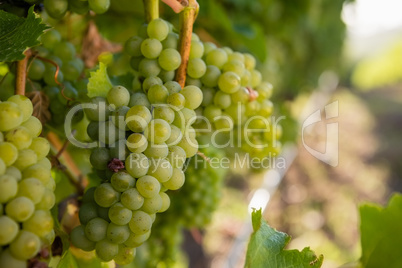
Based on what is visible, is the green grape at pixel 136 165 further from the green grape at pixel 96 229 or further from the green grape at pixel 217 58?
the green grape at pixel 217 58

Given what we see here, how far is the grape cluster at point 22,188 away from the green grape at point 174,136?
14 centimetres

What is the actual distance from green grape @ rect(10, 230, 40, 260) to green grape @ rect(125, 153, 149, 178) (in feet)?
0.41

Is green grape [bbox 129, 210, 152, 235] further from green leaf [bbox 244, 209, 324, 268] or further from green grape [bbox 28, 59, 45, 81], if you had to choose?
green grape [bbox 28, 59, 45, 81]

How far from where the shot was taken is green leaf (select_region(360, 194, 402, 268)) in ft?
2.77

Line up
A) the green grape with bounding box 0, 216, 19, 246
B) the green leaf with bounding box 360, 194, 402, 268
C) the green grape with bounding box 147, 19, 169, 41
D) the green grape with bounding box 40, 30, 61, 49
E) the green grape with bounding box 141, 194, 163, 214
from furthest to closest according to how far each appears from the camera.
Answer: the green leaf with bounding box 360, 194, 402, 268, the green grape with bounding box 40, 30, 61, 49, the green grape with bounding box 147, 19, 169, 41, the green grape with bounding box 141, 194, 163, 214, the green grape with bounding box 0, 216, 19, 246

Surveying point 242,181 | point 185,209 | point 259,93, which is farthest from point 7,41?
point 242,181

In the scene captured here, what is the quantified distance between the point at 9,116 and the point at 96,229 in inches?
6.0

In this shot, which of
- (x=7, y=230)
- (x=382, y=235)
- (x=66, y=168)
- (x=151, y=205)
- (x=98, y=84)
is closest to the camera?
(x=7, y=230)

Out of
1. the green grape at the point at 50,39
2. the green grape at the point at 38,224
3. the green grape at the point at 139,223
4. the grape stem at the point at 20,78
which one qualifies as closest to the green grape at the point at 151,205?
the green grape at the point at 139,223

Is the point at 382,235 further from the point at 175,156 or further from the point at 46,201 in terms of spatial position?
the point at 46,201

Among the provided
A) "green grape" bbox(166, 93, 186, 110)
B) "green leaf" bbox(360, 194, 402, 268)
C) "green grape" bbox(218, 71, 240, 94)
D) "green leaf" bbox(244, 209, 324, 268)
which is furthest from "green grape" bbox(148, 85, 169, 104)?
"green leaf" bbox(360, 194, 402, 268)

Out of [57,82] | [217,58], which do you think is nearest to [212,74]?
[217,58]

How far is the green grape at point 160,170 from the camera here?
1.56 ft

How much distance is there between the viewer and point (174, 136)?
499 millimetres
